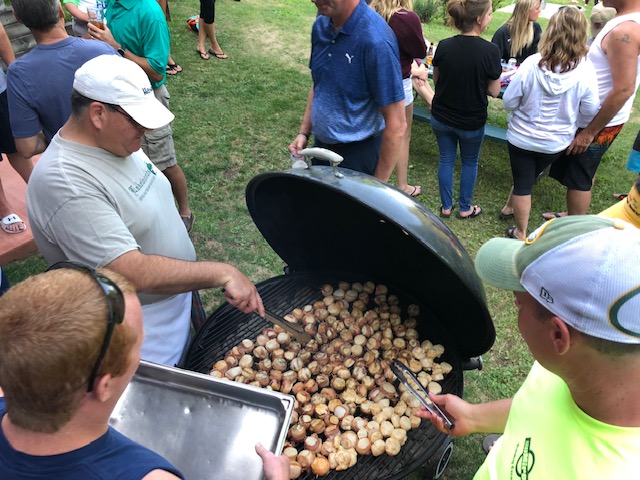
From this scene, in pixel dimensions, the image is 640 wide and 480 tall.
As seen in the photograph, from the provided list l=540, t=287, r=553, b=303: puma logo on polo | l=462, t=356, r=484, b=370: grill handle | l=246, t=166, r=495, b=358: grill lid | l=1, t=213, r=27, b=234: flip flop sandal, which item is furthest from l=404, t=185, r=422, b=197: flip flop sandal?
l=540, t=287, r=553, b=303: puma logo on polo

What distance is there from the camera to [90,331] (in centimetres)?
96

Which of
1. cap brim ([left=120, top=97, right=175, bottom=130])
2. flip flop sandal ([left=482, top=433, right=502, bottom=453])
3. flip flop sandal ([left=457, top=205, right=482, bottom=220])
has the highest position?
cap brim ([left=120, top=97, right=175, bottom=130])

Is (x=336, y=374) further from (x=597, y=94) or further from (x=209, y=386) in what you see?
(x=597, y=94)

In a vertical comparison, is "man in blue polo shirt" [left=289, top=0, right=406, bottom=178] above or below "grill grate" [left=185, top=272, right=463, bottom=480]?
above

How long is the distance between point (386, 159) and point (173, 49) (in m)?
6.18

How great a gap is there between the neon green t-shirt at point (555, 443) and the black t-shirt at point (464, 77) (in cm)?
313

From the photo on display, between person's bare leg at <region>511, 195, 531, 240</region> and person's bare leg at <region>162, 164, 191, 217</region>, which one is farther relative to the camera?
person's bare leg at <region>511, 195, 531, 240</region>

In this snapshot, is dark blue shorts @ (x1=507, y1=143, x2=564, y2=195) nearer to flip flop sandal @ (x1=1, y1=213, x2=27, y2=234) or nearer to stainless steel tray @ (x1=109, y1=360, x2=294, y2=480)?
stainless steel tray @ (x1=109, y1=360, x2=294, y2=480)

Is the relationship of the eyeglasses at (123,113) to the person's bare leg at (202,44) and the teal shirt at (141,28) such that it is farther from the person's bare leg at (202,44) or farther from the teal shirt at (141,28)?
the person's bare leg at (202,44)

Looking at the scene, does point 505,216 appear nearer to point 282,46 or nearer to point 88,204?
point 88,204

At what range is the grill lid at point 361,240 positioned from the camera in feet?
5.57

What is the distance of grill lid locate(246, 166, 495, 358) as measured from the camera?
66.9 inches

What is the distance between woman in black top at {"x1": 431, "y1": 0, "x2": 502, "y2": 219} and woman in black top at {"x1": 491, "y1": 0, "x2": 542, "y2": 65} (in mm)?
993

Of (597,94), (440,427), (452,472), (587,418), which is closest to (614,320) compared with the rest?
(587,418)
